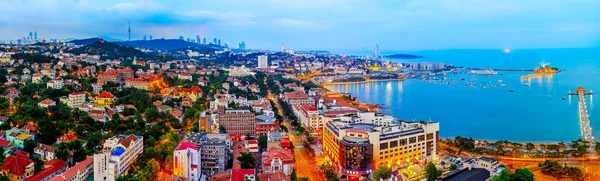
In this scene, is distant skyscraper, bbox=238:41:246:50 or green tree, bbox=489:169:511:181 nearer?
green tree, bbox=489:169:511:181

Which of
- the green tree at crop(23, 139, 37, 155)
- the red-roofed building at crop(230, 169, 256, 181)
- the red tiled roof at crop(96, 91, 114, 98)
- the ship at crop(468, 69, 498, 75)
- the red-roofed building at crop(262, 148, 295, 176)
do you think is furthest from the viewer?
the ship at crop(468, 69, 498, 75)

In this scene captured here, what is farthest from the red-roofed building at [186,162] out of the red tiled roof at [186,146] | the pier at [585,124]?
the pier at [585,124]

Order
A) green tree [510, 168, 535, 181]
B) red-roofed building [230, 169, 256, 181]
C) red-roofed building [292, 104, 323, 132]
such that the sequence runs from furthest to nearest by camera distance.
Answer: red-roofed building [292, 104, 323, 132], red-roofed building [230, 169, 256, 181], green tree [510, 168, 535, 181]

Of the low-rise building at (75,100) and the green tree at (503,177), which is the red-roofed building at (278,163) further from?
the low-rise building at (75,100)

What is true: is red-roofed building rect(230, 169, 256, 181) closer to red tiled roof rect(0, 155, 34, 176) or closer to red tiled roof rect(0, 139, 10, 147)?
red tiled roof rect(0, 155, 34, 176)

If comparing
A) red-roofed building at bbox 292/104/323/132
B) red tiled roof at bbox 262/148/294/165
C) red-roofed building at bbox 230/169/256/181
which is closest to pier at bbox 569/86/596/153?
red-roofed building at bbox 292/104/323/132
